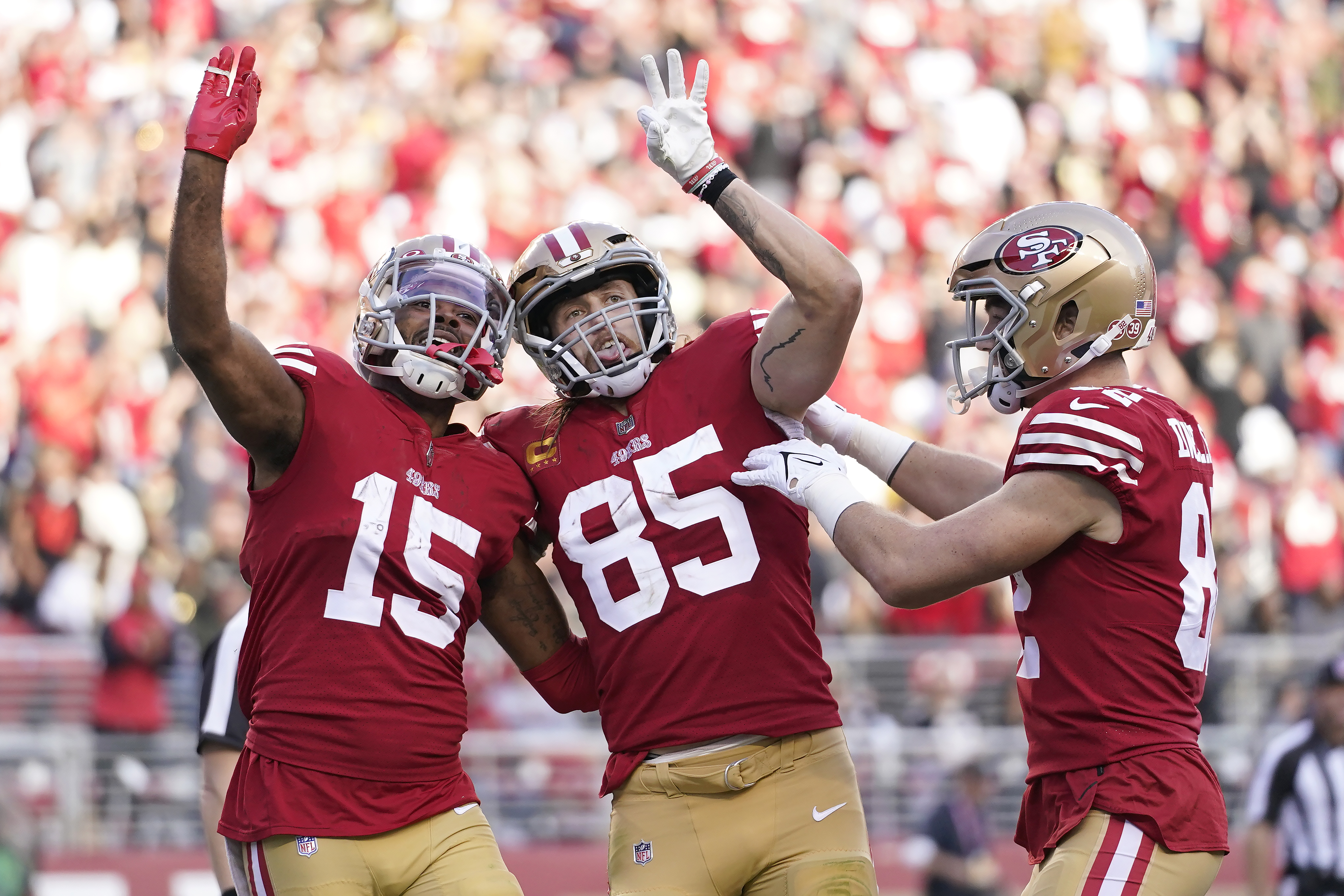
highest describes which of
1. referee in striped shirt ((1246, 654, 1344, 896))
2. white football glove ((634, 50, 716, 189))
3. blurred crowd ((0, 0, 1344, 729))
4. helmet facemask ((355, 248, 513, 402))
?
white football glove ((634, 50, 716, 189))

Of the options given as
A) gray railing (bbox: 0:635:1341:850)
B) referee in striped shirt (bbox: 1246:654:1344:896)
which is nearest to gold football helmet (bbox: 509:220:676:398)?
referee in striped shirt (bbox: 1246:654:1344:896)

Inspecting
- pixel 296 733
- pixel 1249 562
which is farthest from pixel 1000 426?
pixel 296 733

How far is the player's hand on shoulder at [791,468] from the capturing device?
3881 mm

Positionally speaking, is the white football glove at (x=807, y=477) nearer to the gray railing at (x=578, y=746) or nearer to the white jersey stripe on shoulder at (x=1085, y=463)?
the white jersey stripe on shoulder at (x=1085, y=463)

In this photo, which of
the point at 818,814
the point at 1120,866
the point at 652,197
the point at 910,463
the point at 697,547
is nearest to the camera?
the point at 1120,866

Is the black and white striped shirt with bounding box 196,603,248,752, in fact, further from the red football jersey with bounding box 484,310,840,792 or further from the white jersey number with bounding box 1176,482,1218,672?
the white jersey number with bounding box 1176,482,1218,672

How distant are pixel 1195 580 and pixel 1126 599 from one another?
19 centimetres

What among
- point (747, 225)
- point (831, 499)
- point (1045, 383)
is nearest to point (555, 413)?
point (747, 225)

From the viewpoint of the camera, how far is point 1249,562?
37.0ft

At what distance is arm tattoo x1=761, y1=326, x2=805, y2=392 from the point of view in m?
3.93

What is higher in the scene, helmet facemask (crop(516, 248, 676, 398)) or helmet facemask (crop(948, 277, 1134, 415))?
helmet facemask (crop(516, 248, 676, 398))

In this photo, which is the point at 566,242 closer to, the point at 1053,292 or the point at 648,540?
the point at 648,540

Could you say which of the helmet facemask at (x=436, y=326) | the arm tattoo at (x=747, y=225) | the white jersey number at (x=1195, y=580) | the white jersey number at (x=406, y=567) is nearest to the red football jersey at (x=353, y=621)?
the white jersey number at (x=406, y=567)

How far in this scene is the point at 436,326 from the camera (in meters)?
4.20
